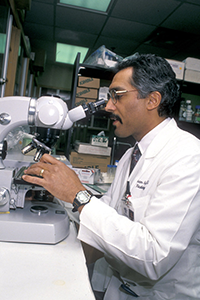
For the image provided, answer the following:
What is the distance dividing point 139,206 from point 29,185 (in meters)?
0.45

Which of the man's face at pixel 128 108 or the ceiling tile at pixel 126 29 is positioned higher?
the ceiling tile at pixel 126 29

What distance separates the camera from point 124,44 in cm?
360

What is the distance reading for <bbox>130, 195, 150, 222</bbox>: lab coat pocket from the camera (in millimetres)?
867

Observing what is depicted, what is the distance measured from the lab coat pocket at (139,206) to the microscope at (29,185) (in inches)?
10.9

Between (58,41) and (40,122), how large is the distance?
3586 mm

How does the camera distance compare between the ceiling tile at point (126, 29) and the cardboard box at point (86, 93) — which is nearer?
the cardboard box at point (86, 93)

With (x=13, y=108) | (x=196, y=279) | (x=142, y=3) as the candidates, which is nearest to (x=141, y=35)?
(x=142, y=3)

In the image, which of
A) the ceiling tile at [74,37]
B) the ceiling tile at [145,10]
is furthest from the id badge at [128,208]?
the ceiling tile at [74,37]

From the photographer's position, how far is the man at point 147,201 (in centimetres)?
67

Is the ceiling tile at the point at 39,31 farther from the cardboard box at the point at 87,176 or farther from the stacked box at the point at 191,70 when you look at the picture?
the cardboard box at the point at 87,176

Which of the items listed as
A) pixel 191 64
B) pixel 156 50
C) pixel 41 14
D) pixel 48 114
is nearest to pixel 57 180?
pixel 48 114

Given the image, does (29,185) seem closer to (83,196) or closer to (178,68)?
(83,196)

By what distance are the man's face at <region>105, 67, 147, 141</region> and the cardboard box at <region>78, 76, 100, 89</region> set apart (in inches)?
50.4

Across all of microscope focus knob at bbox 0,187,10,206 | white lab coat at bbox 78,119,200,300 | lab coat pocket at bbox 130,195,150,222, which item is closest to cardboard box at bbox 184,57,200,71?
white lab coat at bbox 78,119,200,300
